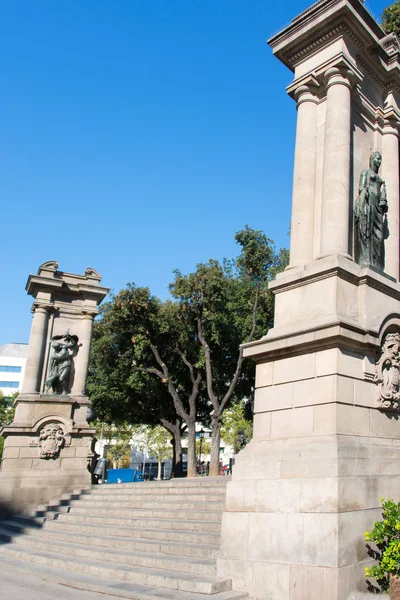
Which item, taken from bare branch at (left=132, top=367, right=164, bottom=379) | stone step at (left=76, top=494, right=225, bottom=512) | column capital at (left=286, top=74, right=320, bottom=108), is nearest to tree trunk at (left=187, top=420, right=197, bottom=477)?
bare branch at (left=132, top=367, right=164, bottom=379)

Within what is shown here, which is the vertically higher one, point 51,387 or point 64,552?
point 51,387

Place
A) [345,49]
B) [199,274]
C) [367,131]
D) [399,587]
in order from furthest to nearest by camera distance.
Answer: [199,274]
[367,131]
[345,49]
[399,587]

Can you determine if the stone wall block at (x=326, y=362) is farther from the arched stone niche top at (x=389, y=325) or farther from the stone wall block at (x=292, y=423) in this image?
the arched stone niche top at (x=389, y=325)

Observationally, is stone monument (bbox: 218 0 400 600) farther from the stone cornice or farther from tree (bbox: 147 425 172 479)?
tree (bbox: 147 425 172 479)

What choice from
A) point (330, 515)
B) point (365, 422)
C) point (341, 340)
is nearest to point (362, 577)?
point (330, 515)

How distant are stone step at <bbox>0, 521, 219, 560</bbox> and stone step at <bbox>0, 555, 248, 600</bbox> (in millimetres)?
1196

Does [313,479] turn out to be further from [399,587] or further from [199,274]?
[199,274]

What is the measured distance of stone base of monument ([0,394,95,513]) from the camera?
55.3ft

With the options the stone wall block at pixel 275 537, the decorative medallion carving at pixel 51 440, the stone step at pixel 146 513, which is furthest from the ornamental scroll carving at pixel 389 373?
the decorative medallion carving at pixel 51 440

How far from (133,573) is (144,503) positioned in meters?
5.57

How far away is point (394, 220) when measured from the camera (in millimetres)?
10953

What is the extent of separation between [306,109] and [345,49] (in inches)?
49.7

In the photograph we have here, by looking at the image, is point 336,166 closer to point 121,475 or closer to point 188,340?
point 188,340

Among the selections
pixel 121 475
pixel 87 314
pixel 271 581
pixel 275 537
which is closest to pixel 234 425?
pixel 121 475
